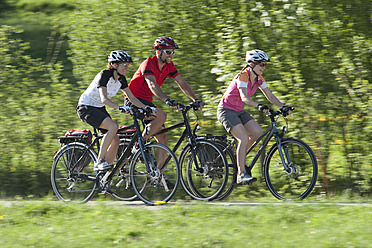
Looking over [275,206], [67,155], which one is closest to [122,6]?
[67,155]

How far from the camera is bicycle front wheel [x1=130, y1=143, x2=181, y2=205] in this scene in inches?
286

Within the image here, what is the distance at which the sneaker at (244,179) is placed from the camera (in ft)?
23.5

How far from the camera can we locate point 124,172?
7.67 meters

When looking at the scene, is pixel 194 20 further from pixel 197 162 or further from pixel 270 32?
pixel 197 162

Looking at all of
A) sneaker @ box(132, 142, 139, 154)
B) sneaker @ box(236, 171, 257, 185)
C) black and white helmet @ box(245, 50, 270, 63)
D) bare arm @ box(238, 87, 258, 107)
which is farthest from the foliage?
sneaker @ box(236, 171, 257, 185)

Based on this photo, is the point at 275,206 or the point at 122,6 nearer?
the point at 275,206

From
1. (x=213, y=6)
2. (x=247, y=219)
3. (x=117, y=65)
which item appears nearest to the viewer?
(x=247, y=219)

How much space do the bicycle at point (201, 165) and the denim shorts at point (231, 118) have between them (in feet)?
1.09

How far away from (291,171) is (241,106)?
1.04 meters

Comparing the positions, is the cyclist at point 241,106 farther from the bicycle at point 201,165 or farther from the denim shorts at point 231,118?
the bicycle at point 201,165

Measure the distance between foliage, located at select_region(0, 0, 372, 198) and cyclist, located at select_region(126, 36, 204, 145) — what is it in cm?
101

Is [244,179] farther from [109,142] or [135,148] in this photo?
[109,142]

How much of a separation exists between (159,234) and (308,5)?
4077 mm

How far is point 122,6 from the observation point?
8852mm
